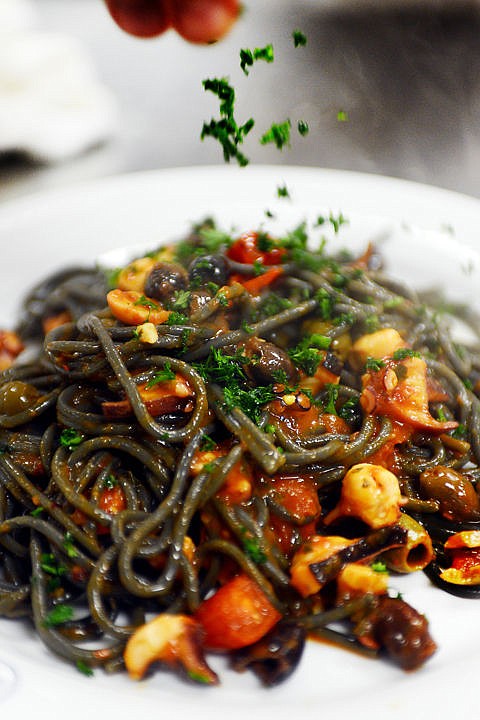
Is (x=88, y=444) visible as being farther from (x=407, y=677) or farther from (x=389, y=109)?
(x=389, y=109)

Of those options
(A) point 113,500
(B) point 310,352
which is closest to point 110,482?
(A) point 113,500

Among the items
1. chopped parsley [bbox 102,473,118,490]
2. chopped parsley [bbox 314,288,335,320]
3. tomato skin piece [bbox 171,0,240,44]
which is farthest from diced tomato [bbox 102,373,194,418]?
tomato skin piece [bbox 171,0,240,44]

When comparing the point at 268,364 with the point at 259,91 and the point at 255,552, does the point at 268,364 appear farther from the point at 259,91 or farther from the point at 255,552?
the point at 259,91

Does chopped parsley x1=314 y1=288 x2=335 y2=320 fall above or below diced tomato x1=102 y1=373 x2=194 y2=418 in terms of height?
above

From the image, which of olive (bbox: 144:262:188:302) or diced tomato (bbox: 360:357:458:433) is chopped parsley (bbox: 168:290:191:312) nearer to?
olive (bbox: 144:262:188:302)

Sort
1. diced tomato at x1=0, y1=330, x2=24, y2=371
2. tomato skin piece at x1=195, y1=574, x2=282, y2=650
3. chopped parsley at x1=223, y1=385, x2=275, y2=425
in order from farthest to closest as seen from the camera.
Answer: diced tomato at x1=0, y1=330, x2=24, y2=371, chopped parsley at x1=223, y1=385, x2=275, y2=425, tomato skin piece at x1=195, y1=574, x2=282, y2=650

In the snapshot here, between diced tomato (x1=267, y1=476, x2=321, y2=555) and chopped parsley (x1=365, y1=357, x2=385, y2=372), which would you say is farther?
chopped parsley (x1=365, y1=357, x2=385, y2=372)

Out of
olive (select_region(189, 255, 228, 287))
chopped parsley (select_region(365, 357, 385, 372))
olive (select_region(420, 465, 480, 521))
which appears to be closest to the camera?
olive (select_region(420, 465, 480, 521))
